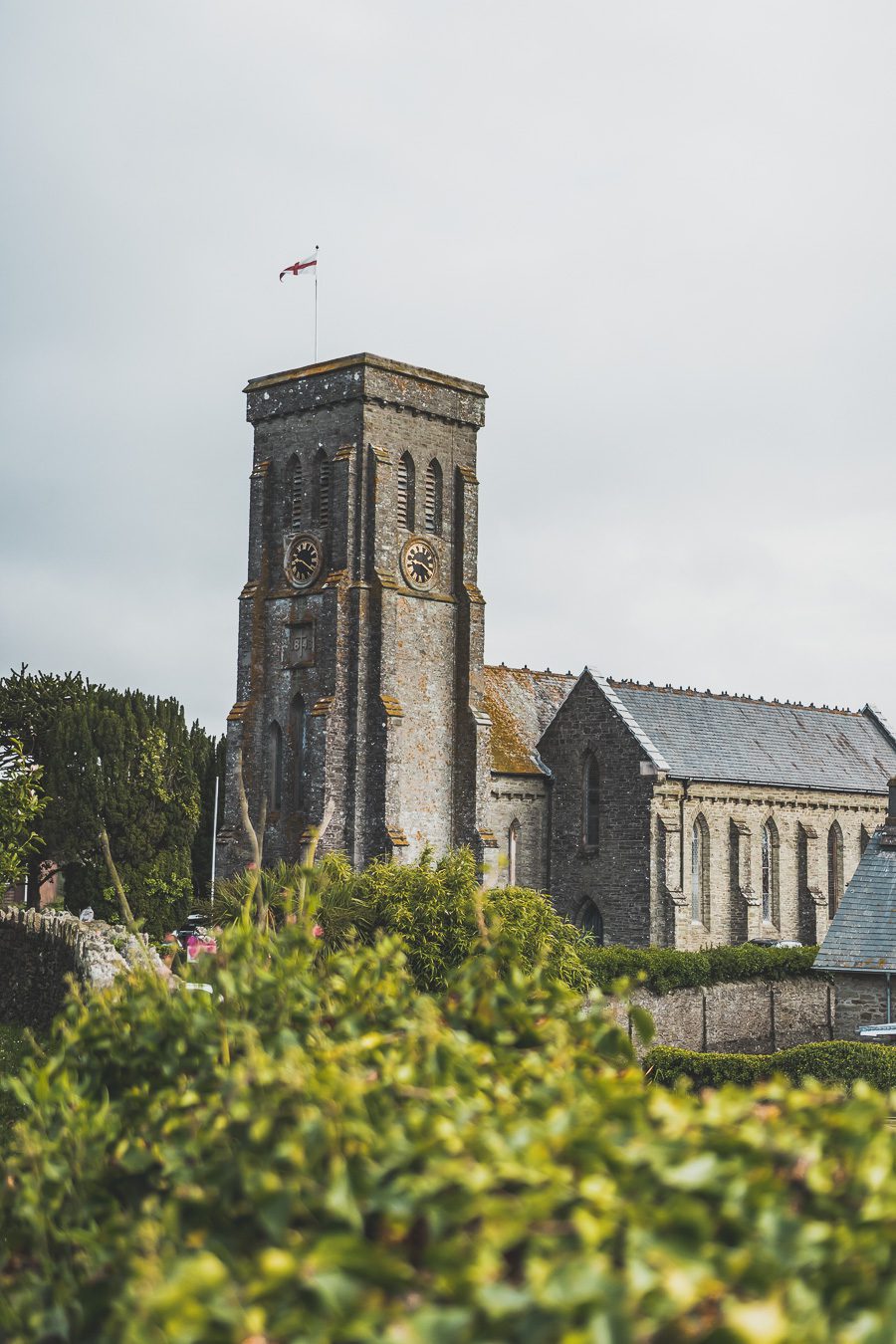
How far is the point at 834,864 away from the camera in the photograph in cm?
5156

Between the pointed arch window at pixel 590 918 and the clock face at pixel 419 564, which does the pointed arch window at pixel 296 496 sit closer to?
the clock face at pixel 419 564

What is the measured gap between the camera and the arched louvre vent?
159 ft

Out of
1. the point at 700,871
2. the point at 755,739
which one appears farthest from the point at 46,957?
the point at 755,739

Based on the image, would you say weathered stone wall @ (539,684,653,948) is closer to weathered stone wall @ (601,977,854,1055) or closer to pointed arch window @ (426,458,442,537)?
weathered stone wall @ (601,977,854,1055)

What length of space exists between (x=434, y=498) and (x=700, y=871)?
16010 mm

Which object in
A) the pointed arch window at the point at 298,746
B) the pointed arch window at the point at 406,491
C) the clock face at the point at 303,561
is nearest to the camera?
the pointed arch window at the point at 298,746

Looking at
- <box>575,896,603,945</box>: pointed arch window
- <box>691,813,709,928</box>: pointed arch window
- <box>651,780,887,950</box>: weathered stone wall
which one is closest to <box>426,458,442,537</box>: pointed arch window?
<box>651,780,887,950</box>: weathered stone wall

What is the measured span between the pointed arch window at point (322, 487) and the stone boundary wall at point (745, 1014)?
20.4m

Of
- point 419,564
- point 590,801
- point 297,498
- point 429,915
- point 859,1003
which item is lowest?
point 859,1003

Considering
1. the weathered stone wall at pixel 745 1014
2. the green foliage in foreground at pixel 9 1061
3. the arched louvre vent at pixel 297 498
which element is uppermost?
the arched louvre vent at pixel 297 498

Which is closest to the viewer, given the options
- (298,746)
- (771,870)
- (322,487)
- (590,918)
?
(590,918)

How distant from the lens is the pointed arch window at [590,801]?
4659 centimetres

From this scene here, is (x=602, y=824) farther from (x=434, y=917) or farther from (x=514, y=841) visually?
(x=434, y=917)

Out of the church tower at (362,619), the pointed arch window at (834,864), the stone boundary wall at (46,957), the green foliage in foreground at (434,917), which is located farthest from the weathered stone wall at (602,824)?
the stone boundary wall at (46,957)
